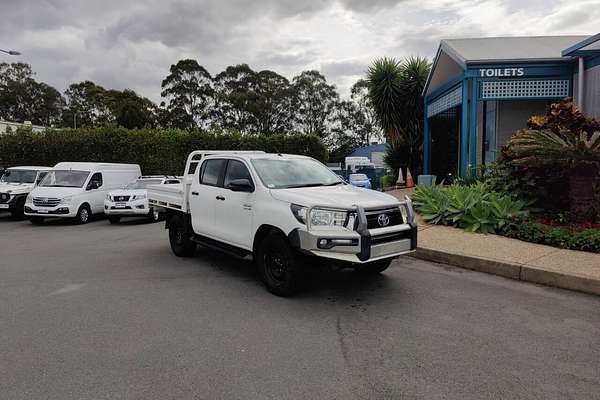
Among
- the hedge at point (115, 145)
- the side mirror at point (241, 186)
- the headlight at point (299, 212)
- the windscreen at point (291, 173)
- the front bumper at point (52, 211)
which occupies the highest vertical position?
the hedge at point (115, 145)

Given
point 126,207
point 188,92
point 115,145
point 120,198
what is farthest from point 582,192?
point 188,92

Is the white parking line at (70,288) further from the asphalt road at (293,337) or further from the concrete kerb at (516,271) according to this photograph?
the concrete kerb at (516,271)

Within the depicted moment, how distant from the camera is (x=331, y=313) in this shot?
200 inches

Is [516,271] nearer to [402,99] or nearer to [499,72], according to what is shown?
[499,72]

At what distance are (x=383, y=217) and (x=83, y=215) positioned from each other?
453 inches

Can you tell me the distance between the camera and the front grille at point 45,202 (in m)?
13.5

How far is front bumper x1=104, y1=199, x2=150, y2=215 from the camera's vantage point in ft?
44.4

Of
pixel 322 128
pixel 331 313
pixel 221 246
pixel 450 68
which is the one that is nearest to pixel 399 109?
pixel 450 68

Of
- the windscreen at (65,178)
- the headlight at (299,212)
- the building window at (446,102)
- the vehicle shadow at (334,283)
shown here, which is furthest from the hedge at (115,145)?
the headlight at (299,212)

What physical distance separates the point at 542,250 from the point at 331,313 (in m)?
4.13

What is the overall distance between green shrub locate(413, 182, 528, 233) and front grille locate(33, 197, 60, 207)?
33.9ft

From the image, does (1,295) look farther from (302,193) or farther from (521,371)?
(521,371)

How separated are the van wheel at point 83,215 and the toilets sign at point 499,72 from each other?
12454mm

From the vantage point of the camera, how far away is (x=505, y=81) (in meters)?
13.2
